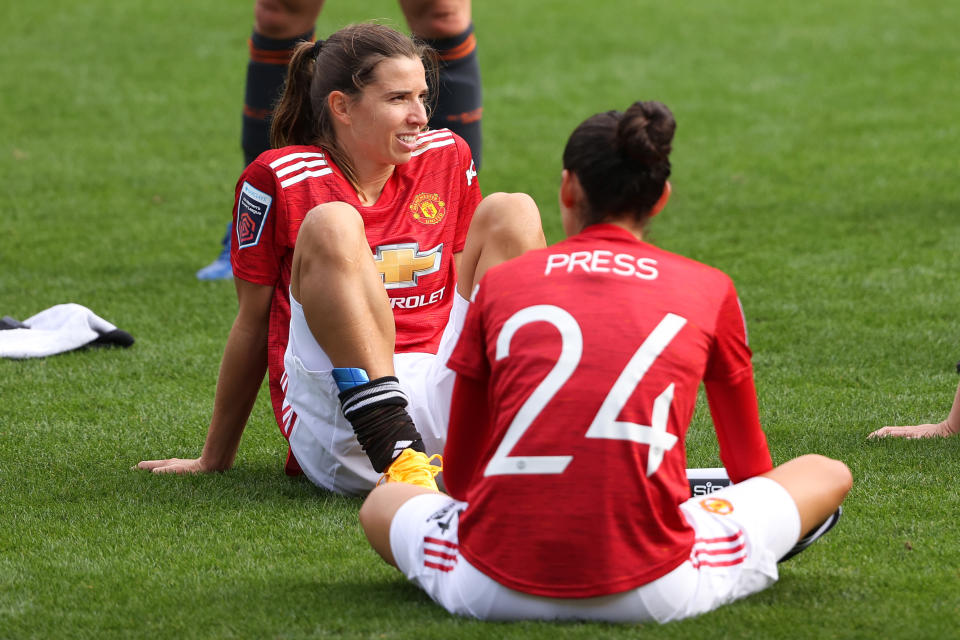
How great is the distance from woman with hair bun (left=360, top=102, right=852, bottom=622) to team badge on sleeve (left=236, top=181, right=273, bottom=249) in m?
0.99

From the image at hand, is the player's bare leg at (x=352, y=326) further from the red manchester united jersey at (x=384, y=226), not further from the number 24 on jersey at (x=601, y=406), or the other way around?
the number 24 on jersey at (x=601, y=406)

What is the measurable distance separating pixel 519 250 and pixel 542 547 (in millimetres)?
947

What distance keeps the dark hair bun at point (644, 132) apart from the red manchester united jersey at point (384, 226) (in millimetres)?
1063

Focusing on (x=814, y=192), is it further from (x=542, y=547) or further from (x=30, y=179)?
(x=542, y=547)

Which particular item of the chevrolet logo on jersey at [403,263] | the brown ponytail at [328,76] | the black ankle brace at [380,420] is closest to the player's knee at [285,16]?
the brown ponytail at [328,76]

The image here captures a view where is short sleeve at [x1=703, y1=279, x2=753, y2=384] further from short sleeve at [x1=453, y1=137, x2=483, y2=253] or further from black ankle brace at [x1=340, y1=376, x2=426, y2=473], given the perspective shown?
short sleeve at [x1=453, y1=137, x2=483, y2=253]

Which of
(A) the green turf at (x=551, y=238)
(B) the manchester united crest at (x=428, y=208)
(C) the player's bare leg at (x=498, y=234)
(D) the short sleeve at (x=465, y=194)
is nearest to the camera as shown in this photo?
(A) the green turf at (x=551, y=238)

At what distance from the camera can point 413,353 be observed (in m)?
3.16

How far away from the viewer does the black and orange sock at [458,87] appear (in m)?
4.74

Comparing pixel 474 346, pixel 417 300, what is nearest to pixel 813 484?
pixel 474 346

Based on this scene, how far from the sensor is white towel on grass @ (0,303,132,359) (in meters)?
4.46

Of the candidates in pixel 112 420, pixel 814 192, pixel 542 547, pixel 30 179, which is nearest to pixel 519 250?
pixel 542 547

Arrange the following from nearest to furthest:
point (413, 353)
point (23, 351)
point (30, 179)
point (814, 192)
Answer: point (413, 353) < point (23, 351) < point (814, 192) < point (30, 179)

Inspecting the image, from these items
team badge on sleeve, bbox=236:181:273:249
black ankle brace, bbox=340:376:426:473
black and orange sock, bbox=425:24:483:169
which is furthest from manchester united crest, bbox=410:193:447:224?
black and orange sock, bbox=425:24:483:169
